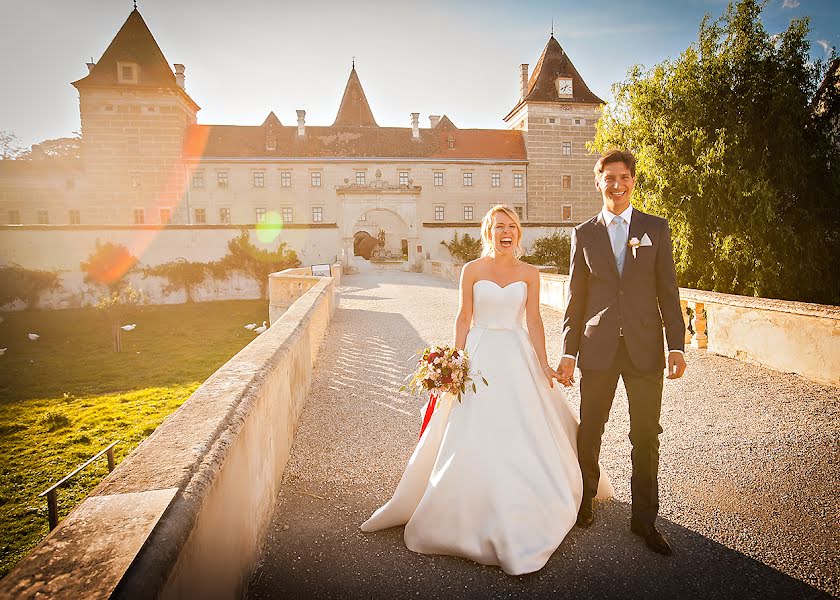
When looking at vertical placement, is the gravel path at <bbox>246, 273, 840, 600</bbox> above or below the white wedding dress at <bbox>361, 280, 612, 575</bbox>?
below

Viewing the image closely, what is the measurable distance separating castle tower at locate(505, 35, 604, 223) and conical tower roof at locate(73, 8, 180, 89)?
1148 inches

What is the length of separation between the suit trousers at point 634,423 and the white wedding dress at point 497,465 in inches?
4.1

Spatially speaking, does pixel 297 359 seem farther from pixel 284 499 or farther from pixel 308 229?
pixel 308 229

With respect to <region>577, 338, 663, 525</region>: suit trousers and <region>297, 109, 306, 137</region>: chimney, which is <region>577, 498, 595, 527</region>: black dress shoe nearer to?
<region>577, 338, 663, 525</region>: suit trousers

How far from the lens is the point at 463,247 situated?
35.0m

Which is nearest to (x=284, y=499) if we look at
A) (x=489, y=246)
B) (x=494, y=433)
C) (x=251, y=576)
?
(x=251, y=576)

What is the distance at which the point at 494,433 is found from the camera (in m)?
2.89

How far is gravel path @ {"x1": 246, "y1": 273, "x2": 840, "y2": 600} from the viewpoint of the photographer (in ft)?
8.31

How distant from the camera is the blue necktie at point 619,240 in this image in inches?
118

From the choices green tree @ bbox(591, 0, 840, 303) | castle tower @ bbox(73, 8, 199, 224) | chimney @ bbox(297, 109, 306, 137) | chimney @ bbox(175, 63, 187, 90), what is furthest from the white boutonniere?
chimney @ bbox(175, 63, 187, 90)

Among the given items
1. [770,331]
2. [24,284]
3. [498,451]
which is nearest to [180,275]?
[24,284]

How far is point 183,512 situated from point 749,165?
14.5 metres

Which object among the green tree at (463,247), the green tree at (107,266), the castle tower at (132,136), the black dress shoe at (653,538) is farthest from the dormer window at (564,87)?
the black dress shoe at (653,538)

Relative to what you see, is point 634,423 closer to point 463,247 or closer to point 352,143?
point 463,247
